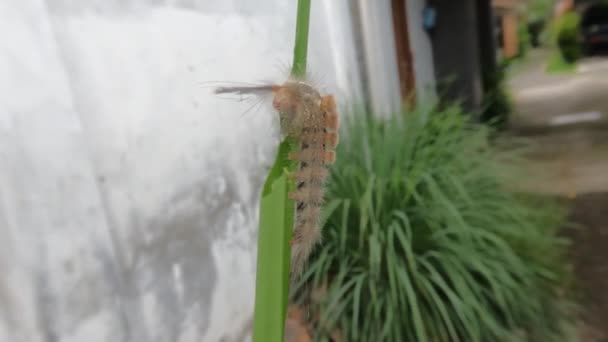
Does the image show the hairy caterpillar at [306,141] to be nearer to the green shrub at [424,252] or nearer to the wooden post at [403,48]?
the green shrub at [424,252]

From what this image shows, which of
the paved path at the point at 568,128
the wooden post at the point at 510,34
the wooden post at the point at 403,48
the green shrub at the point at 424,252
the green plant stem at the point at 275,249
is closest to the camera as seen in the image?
the green plant stem at the point at 275,249

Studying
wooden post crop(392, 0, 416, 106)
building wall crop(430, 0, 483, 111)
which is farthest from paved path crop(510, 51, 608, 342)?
wooden post crop(392, 0, 416, 106)

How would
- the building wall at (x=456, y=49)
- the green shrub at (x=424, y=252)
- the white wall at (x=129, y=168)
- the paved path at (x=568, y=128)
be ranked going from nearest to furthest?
the white wall at (x=129, y=168)
the green shrub at (x=424, y=252)
the paved path at (x=568, y=128)
the building wall at (x=456, y=49)

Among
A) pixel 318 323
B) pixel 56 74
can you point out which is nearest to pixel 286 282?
pixel 56 74

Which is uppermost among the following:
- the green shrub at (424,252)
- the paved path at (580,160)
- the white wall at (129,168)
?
the white wall at (129,168)

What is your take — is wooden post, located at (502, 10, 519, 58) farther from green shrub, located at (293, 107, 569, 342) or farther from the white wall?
the white wall

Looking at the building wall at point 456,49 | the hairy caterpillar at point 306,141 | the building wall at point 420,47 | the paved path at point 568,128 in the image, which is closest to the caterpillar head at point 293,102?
the hairy caterpillar at point 306,141
